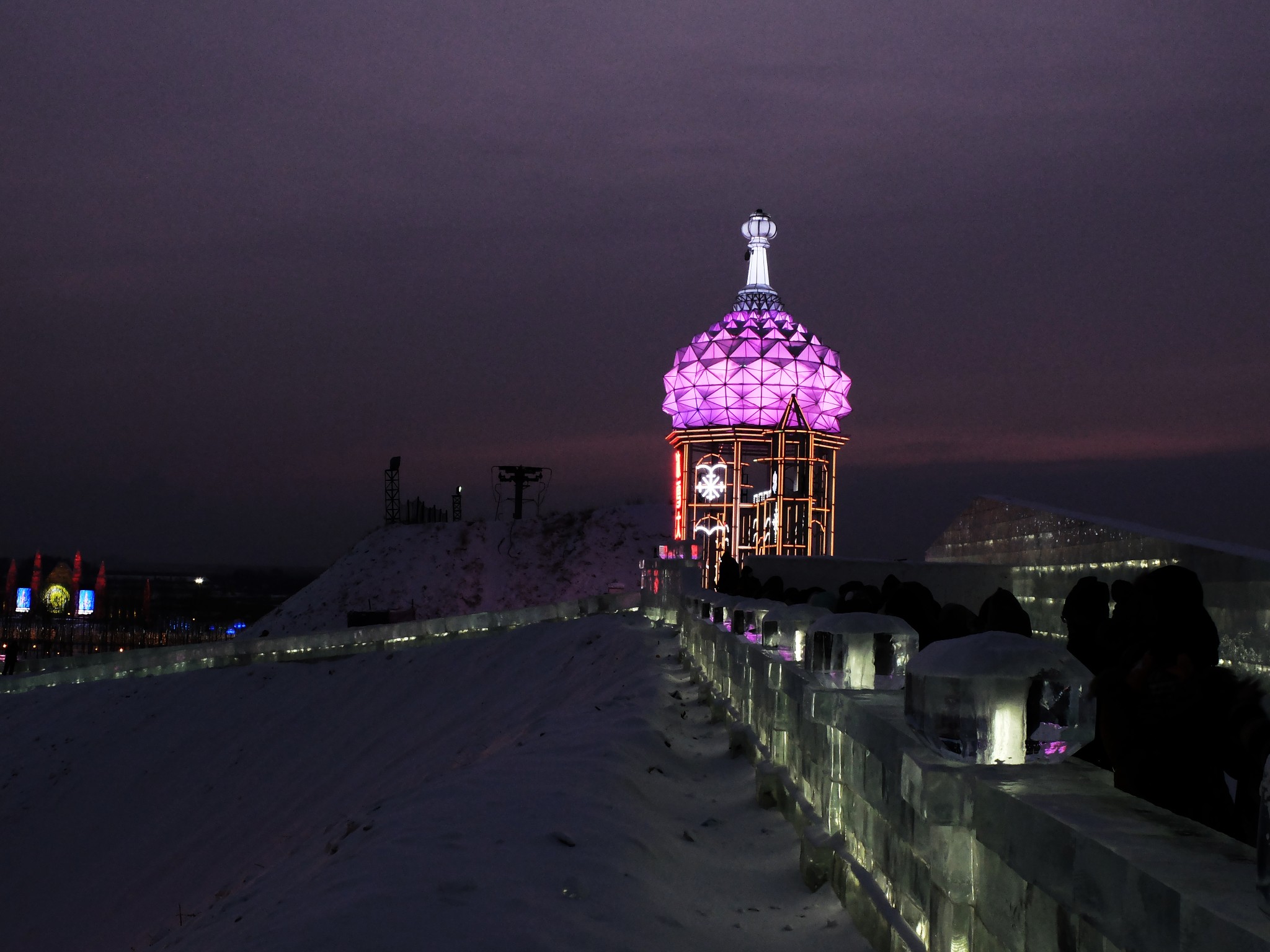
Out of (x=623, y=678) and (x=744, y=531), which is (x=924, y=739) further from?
(x=744, y=531)

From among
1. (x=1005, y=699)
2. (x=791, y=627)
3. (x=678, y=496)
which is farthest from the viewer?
(x=678, y=496)

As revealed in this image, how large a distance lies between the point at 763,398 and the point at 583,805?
35.2 metres

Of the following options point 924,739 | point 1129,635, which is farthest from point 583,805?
point 924,739

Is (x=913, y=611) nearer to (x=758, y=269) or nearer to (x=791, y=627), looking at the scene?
(x=791, y=627)

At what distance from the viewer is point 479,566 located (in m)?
61.3

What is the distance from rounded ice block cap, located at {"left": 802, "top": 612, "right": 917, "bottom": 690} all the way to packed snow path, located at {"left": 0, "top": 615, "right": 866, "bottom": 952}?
941 mm

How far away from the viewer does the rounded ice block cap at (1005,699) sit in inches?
115

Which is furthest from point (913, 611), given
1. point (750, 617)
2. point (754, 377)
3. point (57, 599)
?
point (57, 599)

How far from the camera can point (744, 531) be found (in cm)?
4053

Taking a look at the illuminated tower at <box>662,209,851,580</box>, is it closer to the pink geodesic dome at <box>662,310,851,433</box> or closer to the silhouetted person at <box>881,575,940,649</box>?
the pink geodesic dome at <box>662,310,851,433</box>

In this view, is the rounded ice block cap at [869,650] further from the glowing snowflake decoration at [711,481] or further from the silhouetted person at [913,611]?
the glowing snowflake decoration at [711,481]

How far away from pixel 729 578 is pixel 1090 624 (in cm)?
1558

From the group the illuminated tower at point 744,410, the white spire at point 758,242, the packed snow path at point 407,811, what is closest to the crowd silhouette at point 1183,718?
the packed snow path at point 407,811

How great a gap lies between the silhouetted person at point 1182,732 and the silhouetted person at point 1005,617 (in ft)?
8.37
